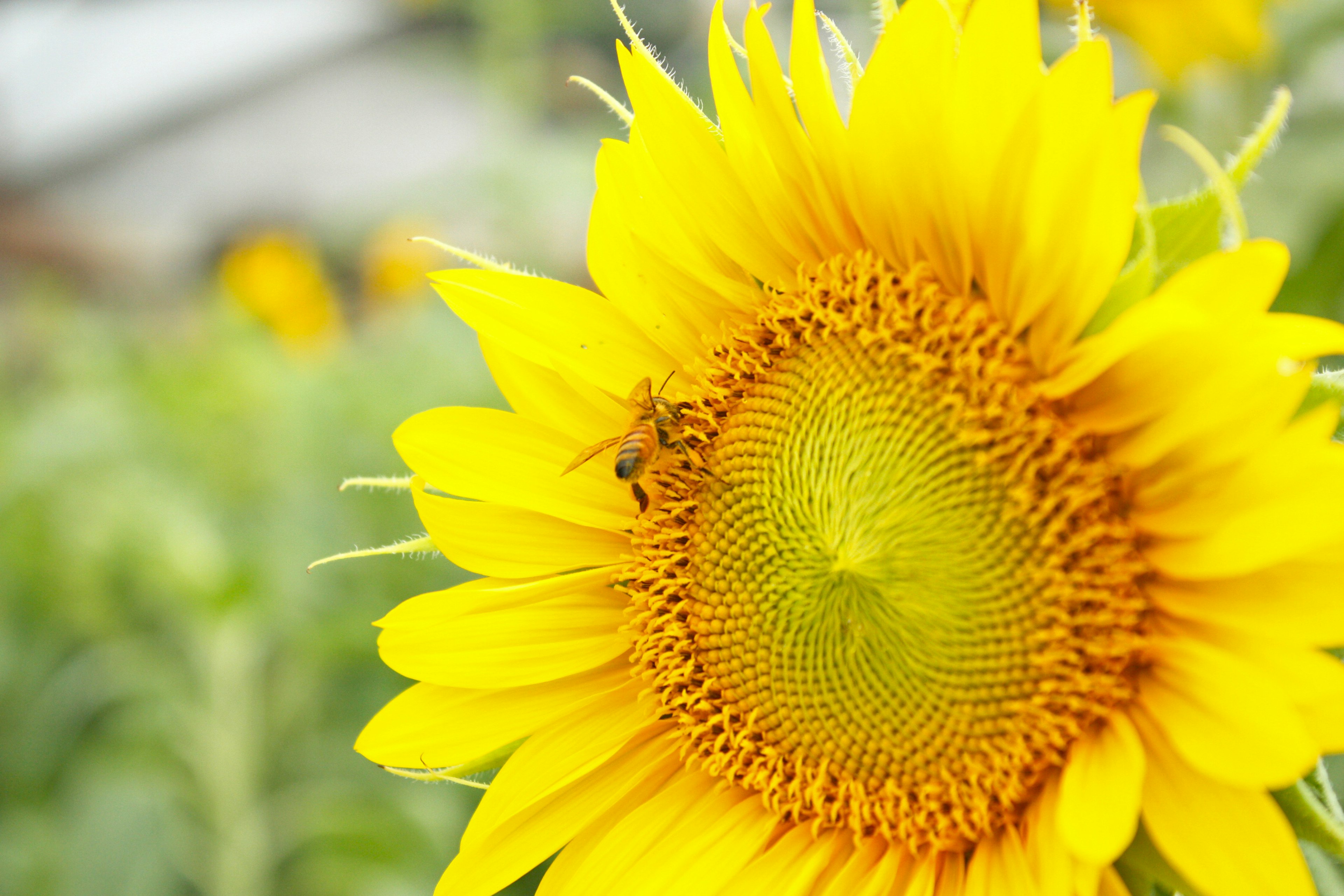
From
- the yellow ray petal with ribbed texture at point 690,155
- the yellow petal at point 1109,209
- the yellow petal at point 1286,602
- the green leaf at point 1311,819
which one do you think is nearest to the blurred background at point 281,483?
the yellow ray petal with ribbed texture at point 690,155

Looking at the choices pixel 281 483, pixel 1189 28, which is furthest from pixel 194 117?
pixel 1189 28

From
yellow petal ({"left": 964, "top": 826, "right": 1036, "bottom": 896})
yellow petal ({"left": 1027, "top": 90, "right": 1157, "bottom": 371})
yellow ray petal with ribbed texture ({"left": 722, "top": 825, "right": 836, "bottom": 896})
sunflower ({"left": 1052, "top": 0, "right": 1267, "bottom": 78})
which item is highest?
sunflower ({"left": 1052, "top": 0, "right": 1267, "bottom": 78})

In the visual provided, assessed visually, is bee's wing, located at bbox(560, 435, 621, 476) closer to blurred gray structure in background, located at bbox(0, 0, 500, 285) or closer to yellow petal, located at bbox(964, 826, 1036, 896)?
yellow petal, located at bbox(964, 826, 1036, 896)

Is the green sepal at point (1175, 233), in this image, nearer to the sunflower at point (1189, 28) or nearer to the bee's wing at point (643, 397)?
the bee's wing at point (643, 397)

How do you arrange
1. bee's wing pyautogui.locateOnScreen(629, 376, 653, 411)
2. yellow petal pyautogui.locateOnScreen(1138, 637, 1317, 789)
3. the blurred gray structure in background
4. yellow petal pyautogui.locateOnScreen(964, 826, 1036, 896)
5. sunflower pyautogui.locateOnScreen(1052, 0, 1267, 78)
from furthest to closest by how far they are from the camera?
the blurred gray structure in background
sunflower pyautogui.locateOnScreen(1052, 0, 1267, 78)
bee's wing pyautogui.locateOnScreen(629, 376, 653, 411)
yellow petal pyautogui.locateOnScreen(964, 826, 1036, 896)
yellow petal pyautogui.locateOnScreen(1138, 637, 1317, 789)

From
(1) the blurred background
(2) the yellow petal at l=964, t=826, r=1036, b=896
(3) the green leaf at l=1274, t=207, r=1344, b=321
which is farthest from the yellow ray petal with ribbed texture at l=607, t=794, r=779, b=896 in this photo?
(3) the green leaf at l=1274, t=207, r=1344, b=321

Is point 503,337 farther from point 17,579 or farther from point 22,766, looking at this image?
point 17,579
